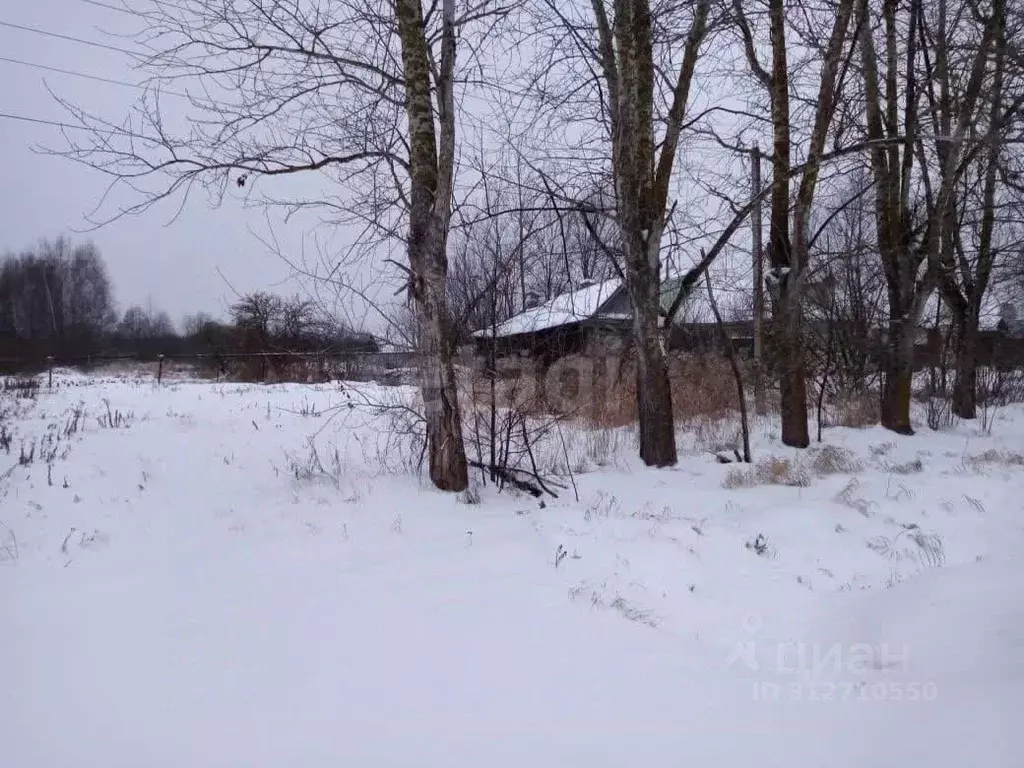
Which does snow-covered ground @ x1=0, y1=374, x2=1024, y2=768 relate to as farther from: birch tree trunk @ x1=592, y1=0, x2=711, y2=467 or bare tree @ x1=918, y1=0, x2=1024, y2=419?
bare tree @ x1=918, y1=0, x2=1024, y2=419

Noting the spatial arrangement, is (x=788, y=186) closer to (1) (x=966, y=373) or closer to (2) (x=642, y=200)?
(2) (x=642, y=200)

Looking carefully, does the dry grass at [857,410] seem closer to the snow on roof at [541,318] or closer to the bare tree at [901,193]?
the bare tree at [901,193]

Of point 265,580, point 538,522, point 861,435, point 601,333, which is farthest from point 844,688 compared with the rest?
point 601,333

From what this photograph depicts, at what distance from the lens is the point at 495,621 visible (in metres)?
3.38

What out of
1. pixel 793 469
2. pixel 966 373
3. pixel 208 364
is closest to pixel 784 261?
pixel 793 469

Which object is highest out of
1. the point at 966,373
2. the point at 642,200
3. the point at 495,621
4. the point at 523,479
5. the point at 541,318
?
the point at 642,200

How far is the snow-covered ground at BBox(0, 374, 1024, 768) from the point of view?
2.38m

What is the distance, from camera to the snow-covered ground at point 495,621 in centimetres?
238

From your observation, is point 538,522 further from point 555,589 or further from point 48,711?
point 48,711

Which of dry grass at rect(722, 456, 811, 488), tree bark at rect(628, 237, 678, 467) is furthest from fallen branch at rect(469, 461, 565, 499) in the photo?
dry grass at rect(722, 456, 811, 488)

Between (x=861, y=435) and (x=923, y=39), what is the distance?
660 centimetres

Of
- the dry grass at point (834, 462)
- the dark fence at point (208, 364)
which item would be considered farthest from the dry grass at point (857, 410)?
the dark fence at point (208, 364)

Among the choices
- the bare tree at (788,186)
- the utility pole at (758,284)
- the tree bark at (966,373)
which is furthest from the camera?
the tree bark at (966,373)

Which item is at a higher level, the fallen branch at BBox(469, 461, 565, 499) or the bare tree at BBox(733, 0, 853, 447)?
the bare tree at BBox(733, 0, 853, 447)
